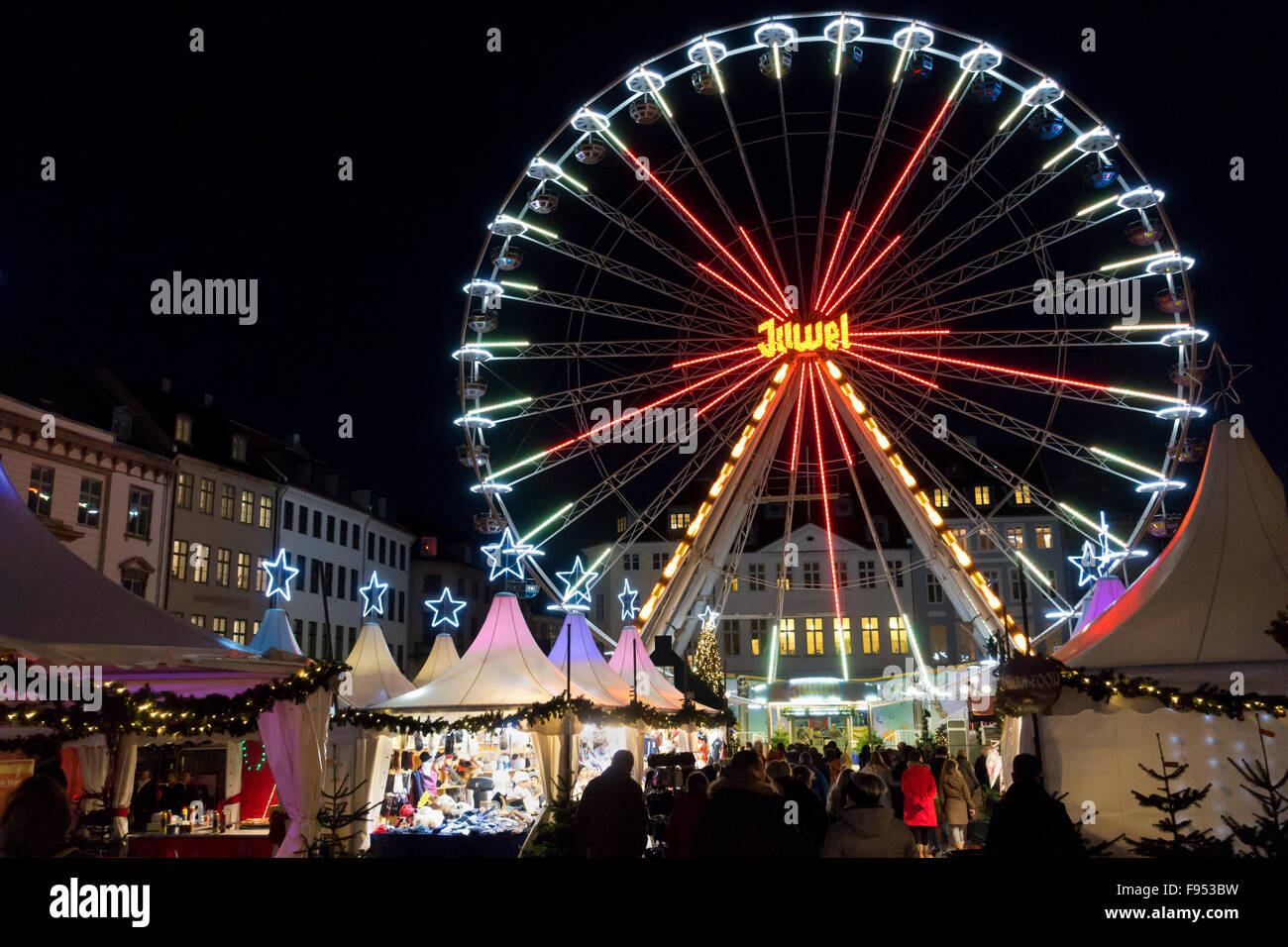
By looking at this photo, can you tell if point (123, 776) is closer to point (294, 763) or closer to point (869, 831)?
point (294, 763)

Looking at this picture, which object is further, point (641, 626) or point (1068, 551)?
point (1068, 551)

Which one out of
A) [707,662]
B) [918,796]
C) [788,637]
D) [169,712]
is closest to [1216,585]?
[918,796]

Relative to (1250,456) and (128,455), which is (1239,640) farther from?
(128,455)

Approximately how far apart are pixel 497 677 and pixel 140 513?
1913 centimetres

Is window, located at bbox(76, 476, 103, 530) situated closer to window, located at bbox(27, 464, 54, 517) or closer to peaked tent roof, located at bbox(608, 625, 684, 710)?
window, located at bbox(27, 464, 54, 517)

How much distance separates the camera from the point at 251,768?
22203mm

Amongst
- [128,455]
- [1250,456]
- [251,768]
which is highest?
[128,455]

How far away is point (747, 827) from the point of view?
5406mm

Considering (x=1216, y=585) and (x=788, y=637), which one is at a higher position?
(x=1216, y=585)

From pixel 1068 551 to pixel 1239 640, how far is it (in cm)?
4492

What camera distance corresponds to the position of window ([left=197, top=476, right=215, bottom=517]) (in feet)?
119

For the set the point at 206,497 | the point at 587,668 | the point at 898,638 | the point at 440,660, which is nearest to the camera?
the point at 587,668

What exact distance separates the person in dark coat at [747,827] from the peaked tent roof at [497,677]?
1262cm
